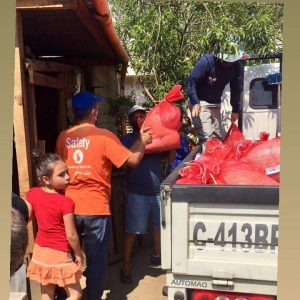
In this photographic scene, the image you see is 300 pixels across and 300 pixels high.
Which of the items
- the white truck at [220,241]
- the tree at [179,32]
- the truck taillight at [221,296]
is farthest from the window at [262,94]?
the truck taillight at [221,296]

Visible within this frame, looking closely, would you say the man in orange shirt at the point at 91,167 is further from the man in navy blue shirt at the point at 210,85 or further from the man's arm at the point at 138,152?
the man in navy blue shirt at the point at 210,85

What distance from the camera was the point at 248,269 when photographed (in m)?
2.32

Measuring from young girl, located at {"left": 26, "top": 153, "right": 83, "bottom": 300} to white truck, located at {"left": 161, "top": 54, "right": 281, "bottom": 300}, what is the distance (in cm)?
88

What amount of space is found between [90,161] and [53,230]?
0.58m

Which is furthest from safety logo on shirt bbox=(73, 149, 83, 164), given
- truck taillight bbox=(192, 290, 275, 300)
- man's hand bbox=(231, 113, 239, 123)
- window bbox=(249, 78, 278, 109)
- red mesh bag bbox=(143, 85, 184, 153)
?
window bbox=(249, 78, 278, 109)

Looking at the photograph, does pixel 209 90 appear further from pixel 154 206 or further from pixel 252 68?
pixel 154 206

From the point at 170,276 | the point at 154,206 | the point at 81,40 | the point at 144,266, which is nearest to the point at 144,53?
the point at 81,40

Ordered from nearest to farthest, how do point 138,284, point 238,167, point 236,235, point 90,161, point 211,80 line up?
point 236,235, point 238,167, point 90,161, point 138,284, point 211,80

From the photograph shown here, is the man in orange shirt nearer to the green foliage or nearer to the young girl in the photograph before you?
the young girl

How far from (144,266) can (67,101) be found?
1924mm

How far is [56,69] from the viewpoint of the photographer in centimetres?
423

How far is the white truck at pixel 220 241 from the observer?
2301mm

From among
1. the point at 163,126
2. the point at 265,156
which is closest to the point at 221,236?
the point at 265,156

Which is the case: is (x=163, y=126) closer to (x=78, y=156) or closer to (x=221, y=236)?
(x=78, y=156)
